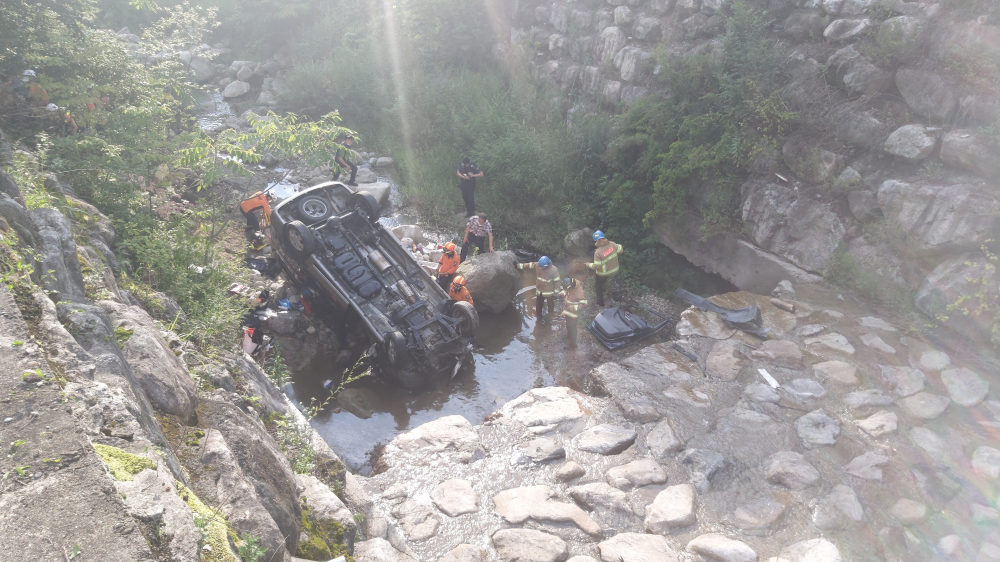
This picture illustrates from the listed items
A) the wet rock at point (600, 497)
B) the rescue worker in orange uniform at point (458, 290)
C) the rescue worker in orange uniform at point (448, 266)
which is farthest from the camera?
the rescue worker in orange uniform at point (448, 266)

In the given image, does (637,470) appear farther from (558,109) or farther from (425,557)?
(558,109)

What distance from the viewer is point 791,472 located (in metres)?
4.77

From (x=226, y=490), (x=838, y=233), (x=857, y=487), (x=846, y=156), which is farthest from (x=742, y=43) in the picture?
(x=226, y=490)

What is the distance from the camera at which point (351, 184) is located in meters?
12.5

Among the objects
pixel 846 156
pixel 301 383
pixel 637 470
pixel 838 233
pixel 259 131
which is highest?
pixel 259 131

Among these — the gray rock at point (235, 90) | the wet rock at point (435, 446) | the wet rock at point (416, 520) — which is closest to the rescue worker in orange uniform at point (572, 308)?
the wet rock at point (435, 446)

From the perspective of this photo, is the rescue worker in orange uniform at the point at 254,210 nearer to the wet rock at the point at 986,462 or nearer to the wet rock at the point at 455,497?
the wet rock at the point at 455,497

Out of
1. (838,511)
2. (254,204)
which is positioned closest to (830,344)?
(838,511)

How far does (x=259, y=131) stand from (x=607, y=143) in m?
6.67

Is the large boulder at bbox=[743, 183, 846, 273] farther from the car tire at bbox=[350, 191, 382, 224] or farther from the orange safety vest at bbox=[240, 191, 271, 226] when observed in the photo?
the orange safety vest at bbox=[240, 191, 271, 226]

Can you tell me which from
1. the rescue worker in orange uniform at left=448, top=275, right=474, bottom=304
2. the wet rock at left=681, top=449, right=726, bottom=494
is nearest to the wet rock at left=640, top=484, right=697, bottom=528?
the wet rock at left=681, top=449, right=726, bottom=494

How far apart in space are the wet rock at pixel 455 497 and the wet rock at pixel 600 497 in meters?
0.88

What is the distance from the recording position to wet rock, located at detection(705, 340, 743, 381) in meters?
6.30

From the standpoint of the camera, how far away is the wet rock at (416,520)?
4.32m
